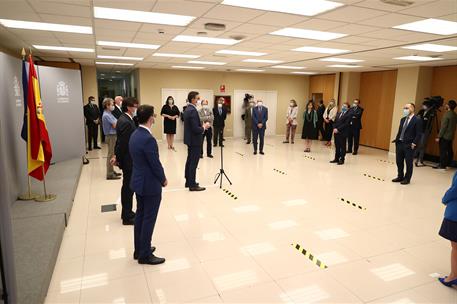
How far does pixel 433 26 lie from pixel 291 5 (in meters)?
2.23

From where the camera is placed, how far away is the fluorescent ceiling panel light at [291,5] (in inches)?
132

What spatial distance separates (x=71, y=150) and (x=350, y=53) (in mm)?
6693

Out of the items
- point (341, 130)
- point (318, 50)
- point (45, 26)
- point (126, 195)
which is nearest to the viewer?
point (126, 195)

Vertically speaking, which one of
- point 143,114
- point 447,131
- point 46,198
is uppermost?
point 143,114

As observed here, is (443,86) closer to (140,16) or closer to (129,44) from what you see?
(129,44)

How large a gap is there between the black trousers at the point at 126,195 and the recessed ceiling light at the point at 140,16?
1936 mm

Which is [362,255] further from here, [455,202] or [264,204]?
[264,204]

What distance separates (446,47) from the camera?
19.2 feet

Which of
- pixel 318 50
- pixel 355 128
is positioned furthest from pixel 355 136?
pixel 318 50

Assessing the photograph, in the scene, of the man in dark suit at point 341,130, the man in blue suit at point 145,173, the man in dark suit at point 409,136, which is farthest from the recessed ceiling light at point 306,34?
the man in dark suit at point 341,130

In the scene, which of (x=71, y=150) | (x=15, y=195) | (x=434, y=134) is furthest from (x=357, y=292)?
(x=434, y=134)

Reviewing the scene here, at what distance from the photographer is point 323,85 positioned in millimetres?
13070

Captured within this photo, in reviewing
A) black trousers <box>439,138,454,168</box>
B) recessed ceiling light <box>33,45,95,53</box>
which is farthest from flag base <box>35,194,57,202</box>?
black trousers <box>439,138,454,168</box>

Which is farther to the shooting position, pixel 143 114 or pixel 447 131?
pixel 447 131
